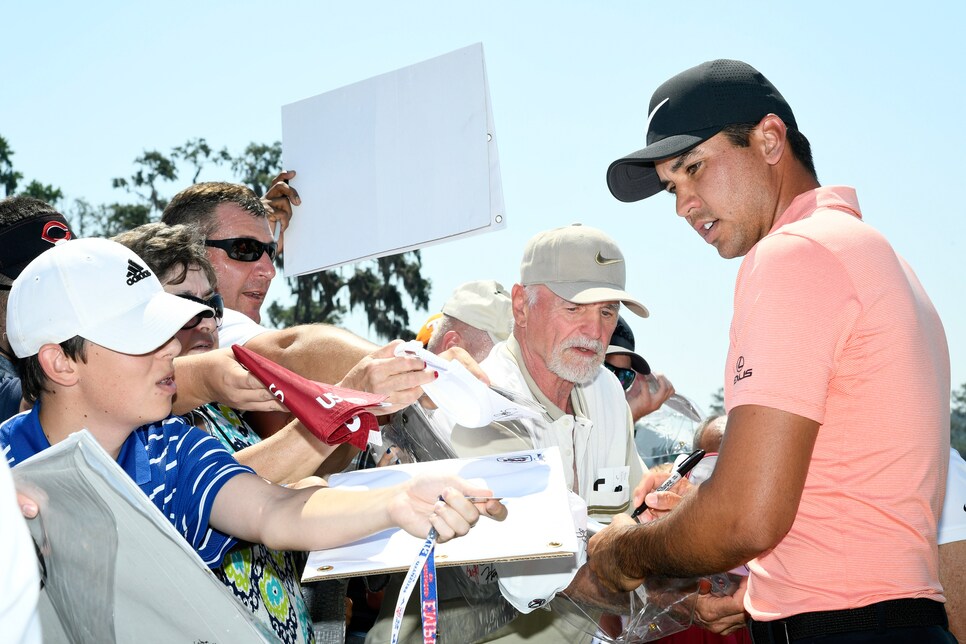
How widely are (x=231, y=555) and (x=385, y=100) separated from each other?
73.1 inches

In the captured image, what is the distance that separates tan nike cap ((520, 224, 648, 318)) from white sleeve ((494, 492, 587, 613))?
5.82ft

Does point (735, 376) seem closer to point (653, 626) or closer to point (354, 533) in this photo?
point (354, 533)

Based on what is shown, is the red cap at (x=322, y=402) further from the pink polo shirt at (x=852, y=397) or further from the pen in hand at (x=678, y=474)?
the pen in hand at (x=678, y=474)

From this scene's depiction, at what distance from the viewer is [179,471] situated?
7.96ft

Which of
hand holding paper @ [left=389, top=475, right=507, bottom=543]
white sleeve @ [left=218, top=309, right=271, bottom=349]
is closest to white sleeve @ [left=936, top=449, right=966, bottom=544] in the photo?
hand holding paper @ [left=389, top=475, right=507, bottom=543]

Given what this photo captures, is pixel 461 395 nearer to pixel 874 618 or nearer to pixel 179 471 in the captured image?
pixel 179 471

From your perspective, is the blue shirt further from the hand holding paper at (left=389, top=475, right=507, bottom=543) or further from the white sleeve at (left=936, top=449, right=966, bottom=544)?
the white sleeve at (left=936, top=449, right=966, bottom=544)

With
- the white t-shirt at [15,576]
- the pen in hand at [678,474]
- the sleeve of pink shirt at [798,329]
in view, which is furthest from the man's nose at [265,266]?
the white t-shirt at [15,576]

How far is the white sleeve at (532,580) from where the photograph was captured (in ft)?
8.82

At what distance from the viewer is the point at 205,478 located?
7.82 feet

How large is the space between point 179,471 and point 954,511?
248 cm

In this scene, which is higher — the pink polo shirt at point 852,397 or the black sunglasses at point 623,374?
the pink polo shirt at point 852,397

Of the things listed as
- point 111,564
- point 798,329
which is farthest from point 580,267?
point 111,564

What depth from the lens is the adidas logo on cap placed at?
2.38m
